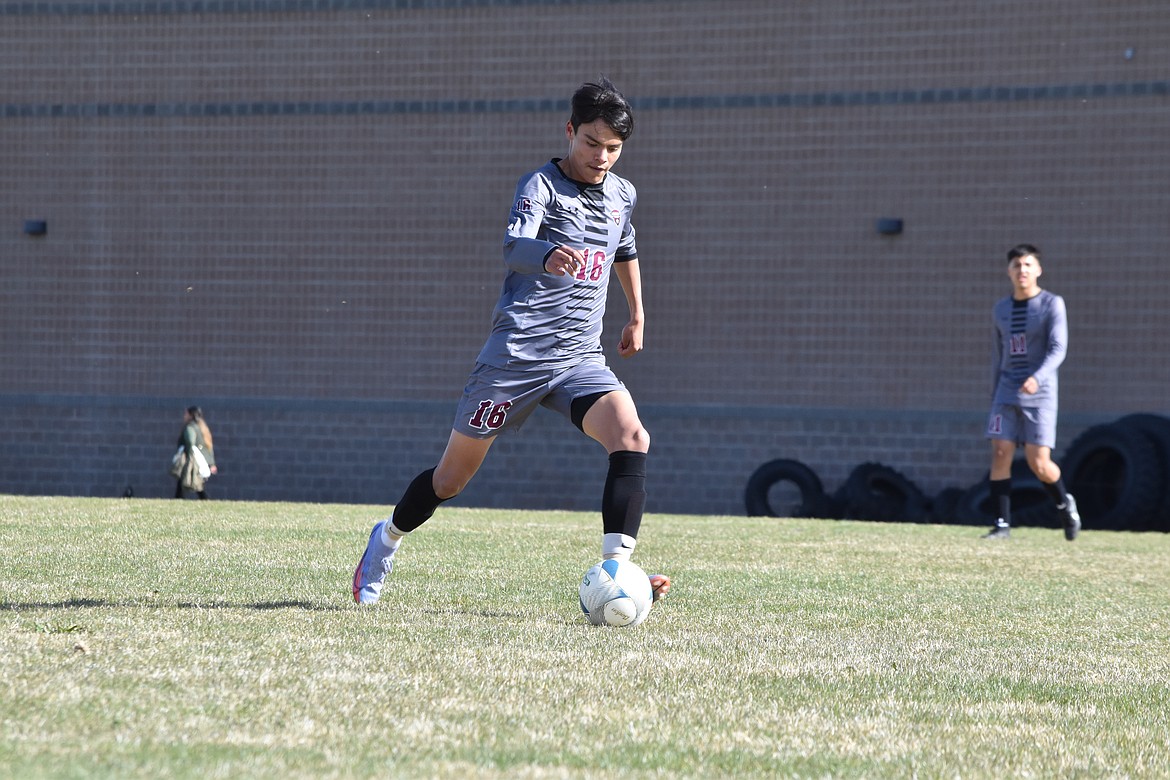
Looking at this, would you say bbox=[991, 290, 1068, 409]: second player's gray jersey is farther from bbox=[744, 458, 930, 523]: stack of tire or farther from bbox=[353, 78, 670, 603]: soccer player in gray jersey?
bbox=[353, 78, 670, 603]: soccer player in gray jersey

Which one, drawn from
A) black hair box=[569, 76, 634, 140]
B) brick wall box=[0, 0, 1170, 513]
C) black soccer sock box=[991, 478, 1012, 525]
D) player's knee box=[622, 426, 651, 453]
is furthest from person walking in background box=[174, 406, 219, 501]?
black hair box=[569, 76, 634, 140]

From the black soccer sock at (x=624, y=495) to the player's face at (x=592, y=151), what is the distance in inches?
43.8

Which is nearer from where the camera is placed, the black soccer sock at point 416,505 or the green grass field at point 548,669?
the green grass field at point 548,669

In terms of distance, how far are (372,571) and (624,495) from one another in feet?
3.62

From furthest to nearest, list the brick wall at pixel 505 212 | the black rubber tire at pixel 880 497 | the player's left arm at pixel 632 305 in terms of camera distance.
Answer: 1. the brick wall at pixel 505 212
2. the black rubber tire at pixel 880 497
3. the player's left arm at pixel 632 305

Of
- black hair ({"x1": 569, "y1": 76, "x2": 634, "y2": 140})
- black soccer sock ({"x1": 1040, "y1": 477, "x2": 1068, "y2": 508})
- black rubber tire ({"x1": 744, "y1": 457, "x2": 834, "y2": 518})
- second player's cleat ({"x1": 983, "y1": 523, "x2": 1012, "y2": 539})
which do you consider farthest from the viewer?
black rubber tire ({"x1": 744, "y1": 457, "x2": 834, "y2": 518})

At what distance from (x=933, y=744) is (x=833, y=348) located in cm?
1470

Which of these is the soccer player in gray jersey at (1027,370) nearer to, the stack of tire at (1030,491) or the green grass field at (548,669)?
the stack of tire at (1030,491)

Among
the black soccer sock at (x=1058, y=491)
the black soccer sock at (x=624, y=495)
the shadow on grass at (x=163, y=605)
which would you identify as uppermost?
the black soccer sock at (x=624, y=495)

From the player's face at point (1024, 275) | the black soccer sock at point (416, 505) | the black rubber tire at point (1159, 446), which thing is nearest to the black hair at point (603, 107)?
the black soccer sock at point (416, 505)

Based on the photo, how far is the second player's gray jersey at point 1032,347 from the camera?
1245 cm

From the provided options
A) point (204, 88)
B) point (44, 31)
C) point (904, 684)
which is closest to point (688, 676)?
point (904, 684)

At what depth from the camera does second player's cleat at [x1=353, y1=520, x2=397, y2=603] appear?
21.4 feet

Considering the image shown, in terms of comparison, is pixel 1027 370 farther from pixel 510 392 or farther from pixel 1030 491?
pixel 510 392
